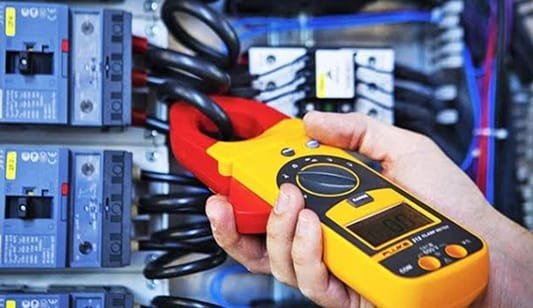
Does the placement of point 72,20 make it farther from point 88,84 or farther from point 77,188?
point 77,188

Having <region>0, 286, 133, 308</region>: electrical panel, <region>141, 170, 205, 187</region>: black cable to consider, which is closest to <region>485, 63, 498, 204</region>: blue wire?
<region>141, 170, 205, 187</region>: black cable

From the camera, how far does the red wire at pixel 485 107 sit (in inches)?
41.8

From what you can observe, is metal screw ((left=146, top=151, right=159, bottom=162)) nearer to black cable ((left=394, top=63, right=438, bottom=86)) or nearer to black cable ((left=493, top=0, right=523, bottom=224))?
black cable ((left=394, top=63, right=438, bottom=86))

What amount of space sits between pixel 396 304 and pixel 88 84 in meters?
0.50

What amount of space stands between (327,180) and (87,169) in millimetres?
327

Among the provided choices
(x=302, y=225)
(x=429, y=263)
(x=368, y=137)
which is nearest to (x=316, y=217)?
(x=302, y=225)

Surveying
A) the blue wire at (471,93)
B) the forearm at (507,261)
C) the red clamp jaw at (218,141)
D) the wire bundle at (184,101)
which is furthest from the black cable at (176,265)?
the blue wire at (471,93)

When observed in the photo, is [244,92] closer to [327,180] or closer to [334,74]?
[334,74]

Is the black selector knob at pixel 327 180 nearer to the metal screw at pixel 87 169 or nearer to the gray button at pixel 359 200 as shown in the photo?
the gray button at pixel 359 200

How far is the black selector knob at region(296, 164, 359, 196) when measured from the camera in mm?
712

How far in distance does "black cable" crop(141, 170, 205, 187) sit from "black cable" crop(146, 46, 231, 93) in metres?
0.12

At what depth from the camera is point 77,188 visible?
865mm

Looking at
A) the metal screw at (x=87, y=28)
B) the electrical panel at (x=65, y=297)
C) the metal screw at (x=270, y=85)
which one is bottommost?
the electrical panel at (x=65, y=297)

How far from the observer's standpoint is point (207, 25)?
90 cm
